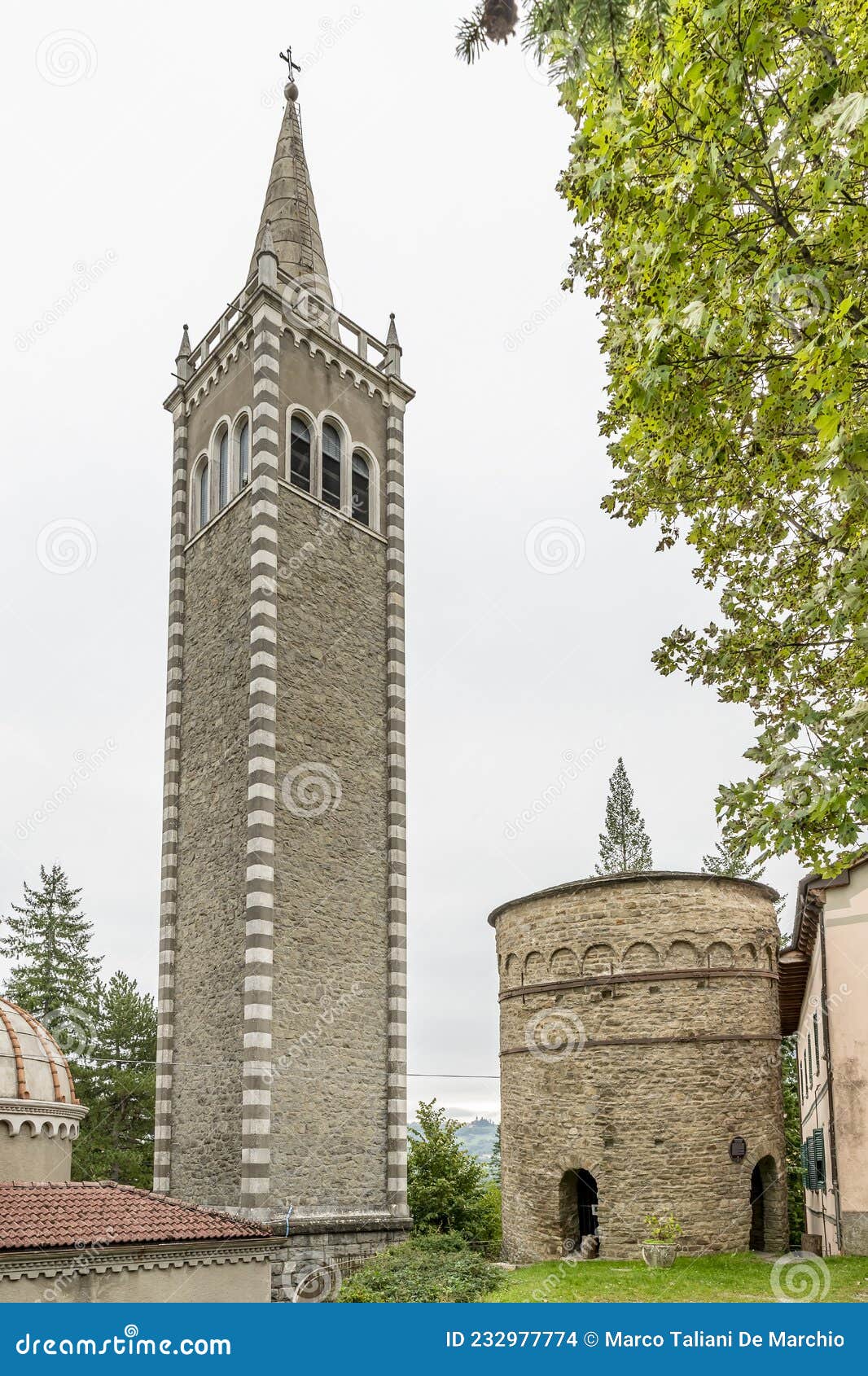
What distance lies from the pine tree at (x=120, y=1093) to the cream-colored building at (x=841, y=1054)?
86.7ft

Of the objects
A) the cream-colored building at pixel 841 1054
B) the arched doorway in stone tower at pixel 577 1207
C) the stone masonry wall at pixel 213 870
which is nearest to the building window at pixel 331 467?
the stone masonry wall at pixel 213 870

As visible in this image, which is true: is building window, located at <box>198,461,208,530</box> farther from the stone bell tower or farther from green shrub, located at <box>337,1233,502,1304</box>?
green shrub, located at <box>337,1233,502,1304</box>

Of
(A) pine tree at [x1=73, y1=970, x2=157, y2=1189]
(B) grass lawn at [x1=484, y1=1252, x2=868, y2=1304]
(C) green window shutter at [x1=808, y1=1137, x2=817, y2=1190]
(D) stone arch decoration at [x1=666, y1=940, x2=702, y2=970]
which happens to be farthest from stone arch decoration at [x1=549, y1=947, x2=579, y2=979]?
(A) pine tree at [x1=73, y1=970, x2=157, y2=1189]

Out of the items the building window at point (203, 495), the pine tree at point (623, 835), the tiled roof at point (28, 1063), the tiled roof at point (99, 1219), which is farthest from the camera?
the pine tree at point (623, 835)

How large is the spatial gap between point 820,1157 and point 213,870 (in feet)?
44.5

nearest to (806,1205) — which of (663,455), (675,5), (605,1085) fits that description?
(605,1085)

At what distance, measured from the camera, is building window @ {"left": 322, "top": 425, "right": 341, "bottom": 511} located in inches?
989

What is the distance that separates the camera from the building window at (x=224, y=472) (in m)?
25.0

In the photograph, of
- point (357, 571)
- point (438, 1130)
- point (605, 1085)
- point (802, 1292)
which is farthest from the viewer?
point (438, 1130)

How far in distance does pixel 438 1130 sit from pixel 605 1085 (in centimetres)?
876

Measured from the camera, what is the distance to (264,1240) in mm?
17500

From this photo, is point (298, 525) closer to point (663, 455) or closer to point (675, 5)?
point (663, 455)

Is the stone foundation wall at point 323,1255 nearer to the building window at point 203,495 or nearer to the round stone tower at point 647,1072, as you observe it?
the round stone tower at point 647,1072

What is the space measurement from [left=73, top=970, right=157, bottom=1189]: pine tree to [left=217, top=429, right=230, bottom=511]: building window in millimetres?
23098
